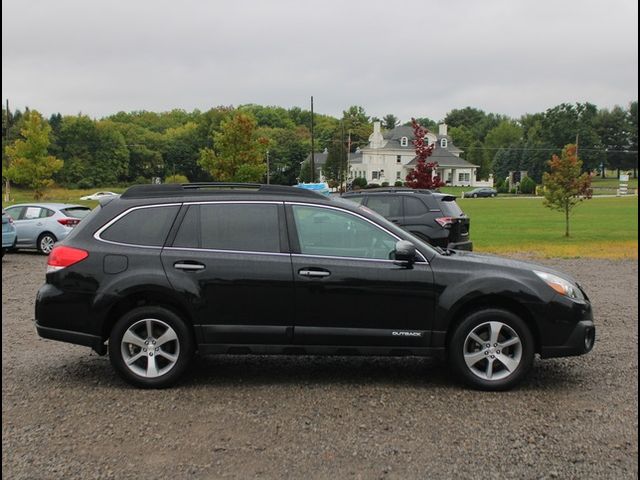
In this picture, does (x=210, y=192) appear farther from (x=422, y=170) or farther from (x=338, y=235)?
(x=422, y=170)

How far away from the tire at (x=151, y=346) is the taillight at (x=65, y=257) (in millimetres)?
643

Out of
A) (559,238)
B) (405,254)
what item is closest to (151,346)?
(405,254)

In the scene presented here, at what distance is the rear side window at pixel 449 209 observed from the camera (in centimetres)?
1307

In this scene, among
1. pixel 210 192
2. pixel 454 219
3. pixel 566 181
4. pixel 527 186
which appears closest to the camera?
pixel 210 192

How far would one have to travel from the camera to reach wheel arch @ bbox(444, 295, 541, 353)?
5.50 metres

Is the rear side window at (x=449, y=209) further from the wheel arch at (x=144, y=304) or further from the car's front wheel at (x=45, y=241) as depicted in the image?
the car's front wheel at (x=45, y=241)

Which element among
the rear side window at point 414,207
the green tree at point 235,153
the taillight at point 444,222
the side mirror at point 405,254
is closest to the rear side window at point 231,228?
the side mirror at point 405,254

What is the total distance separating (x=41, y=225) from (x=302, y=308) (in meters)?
15.4

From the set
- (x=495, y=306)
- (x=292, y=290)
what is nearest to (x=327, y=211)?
(x=292, y=290)

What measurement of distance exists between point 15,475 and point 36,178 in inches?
2258

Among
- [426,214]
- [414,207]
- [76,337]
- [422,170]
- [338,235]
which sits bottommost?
[76,337]

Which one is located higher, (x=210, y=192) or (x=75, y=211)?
(x=210, y=192)

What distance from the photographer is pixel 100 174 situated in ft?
329

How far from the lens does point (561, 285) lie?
5.61m
